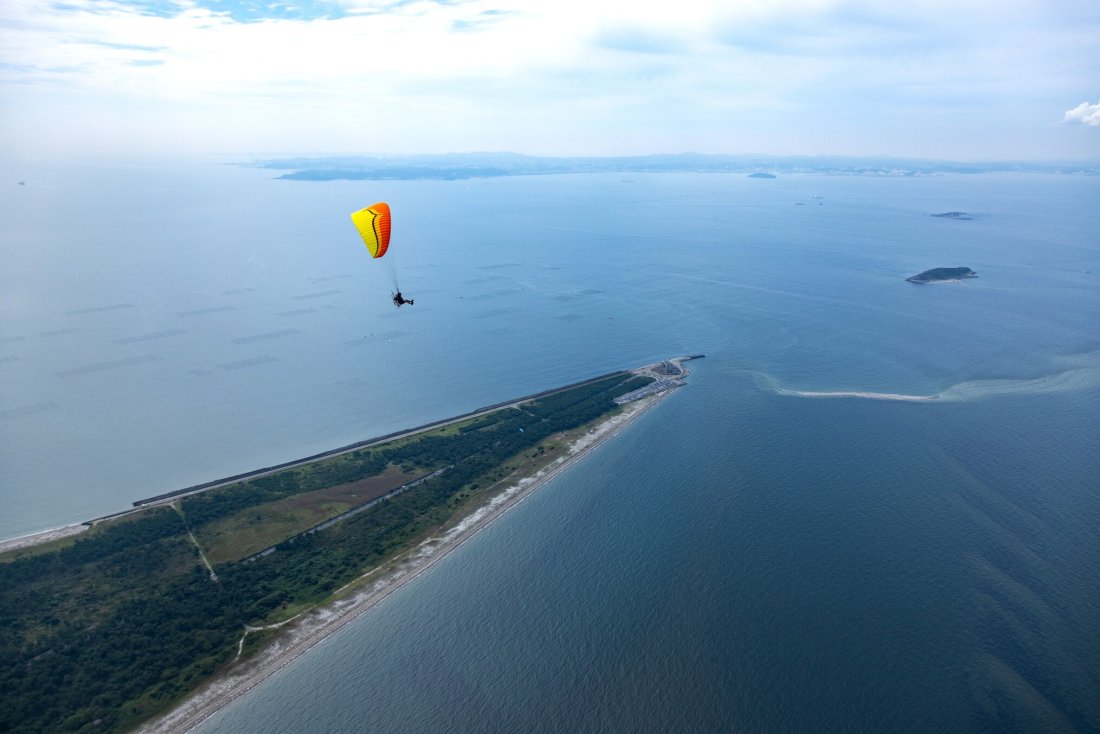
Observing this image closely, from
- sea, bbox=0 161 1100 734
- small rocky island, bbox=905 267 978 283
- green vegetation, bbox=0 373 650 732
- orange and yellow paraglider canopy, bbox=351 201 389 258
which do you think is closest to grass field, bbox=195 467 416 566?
green vegetation, bbox=0 373 650 732

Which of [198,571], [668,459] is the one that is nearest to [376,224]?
[198,571]

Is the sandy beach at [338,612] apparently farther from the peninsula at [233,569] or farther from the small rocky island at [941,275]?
the small rocky island at [941,275]

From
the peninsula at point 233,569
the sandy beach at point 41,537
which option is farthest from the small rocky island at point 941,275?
the sandy beach at point 41,537

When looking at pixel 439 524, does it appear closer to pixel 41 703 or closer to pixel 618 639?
pixel 618 639

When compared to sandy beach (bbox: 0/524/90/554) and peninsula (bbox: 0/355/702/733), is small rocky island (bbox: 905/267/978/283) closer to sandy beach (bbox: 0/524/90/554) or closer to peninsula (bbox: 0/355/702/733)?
peninsula (bbox: 0/355/702/733)

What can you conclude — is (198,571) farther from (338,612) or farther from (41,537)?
(41,537)
